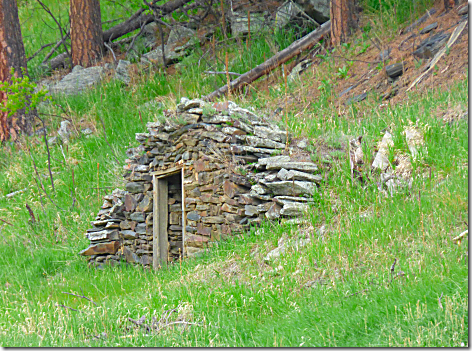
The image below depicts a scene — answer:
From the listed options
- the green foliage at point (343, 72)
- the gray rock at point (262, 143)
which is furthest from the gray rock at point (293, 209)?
the green foliage at point (343, 72)

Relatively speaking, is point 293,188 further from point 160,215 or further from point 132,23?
point 132,23

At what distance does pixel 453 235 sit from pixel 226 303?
2.39 meters

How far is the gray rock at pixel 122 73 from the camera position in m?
14.0

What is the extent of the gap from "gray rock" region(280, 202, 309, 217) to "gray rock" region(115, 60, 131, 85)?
7.86 m

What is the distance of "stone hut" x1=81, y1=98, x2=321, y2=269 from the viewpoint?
778cm

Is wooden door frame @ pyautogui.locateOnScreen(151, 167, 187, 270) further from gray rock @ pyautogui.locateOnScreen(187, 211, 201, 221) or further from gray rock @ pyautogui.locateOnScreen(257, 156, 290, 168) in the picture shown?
gray rock @ pyautogui.locateOnScreen(257, 156, 290, 168)

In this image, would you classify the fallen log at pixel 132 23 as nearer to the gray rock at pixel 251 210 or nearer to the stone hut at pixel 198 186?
the stone hut at pixel 198 186

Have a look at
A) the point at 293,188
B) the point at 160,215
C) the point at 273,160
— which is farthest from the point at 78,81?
the point at 293,188

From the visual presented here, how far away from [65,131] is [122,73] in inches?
87.7

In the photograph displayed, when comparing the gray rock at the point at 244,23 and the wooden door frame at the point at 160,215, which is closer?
the wooden door frame at the point at 160,215

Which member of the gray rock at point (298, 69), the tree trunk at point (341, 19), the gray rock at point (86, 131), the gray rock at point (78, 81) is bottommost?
the gray rock at point (86, 131)

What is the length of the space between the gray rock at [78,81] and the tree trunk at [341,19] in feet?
→ 20.1

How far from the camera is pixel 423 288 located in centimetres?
466

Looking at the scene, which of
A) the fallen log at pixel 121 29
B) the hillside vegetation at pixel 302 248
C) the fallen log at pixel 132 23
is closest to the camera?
the hillside vegetation at pixel 302 248
